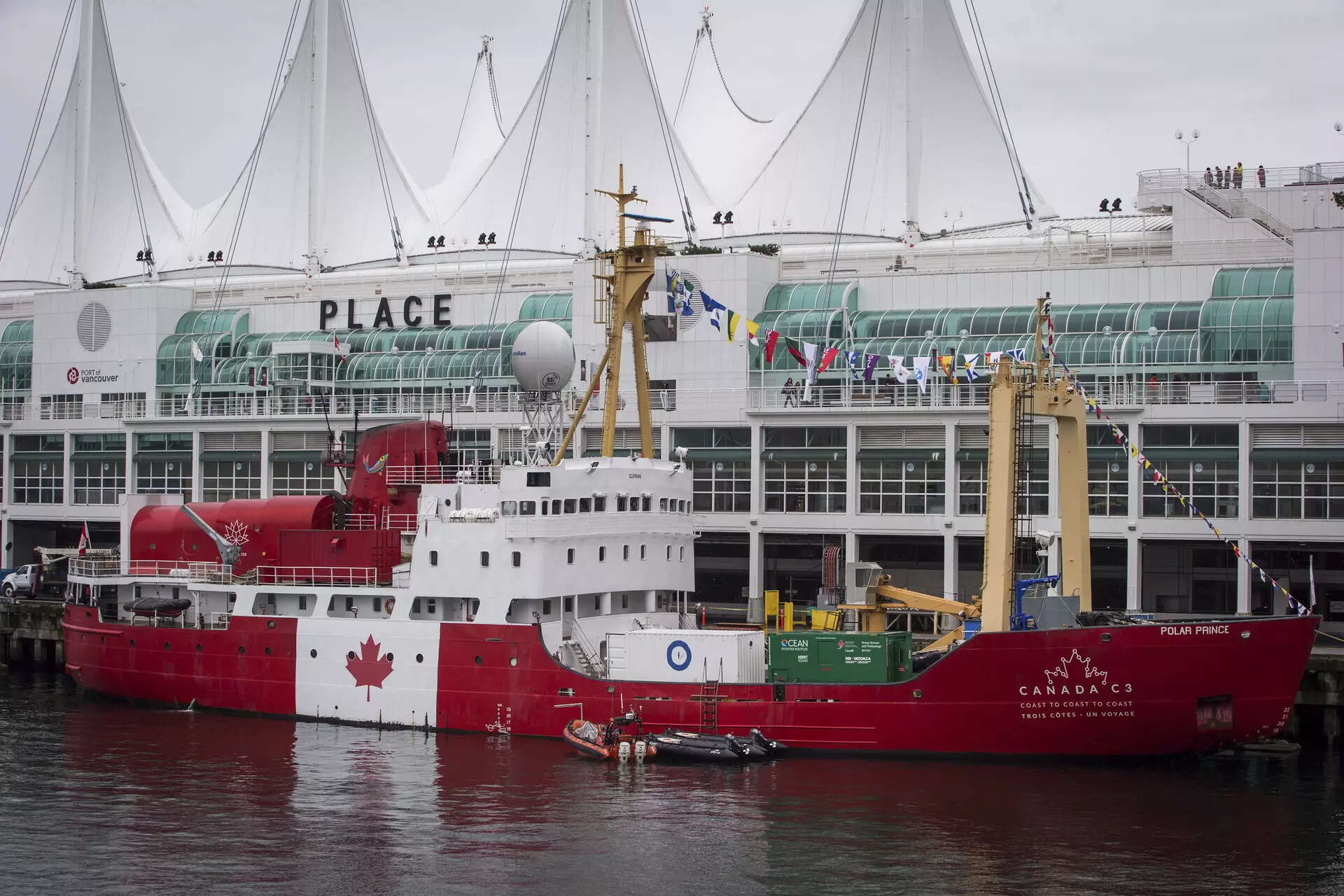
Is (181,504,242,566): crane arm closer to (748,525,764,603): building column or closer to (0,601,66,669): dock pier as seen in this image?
(0,601,66,669): dock pier

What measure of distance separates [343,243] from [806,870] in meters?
62.4

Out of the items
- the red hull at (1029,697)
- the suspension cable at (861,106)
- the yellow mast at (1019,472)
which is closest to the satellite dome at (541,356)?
the red hull at (1029,697)

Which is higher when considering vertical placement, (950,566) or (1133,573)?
(950,566)

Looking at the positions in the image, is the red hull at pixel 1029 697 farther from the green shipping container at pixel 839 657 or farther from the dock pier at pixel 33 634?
the dock pier at pixel 33 634

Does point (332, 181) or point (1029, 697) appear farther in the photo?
point (332, 181)

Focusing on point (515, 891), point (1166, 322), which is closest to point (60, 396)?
point (1166, 322)

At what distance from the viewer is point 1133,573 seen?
49.4 meters

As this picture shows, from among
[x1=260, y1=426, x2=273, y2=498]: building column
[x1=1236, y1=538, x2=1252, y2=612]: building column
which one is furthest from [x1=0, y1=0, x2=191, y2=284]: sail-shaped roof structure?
[x1=1236, y1=538, x2=1252, y2=612]: building column

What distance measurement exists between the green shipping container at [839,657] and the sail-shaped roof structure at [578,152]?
39.0 metres

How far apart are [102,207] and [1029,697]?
6980 centimetres

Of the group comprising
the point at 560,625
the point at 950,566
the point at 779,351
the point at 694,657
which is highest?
the point at 779,351

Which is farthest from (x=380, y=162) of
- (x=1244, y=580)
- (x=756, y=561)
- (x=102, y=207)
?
(x=1244, y=580)

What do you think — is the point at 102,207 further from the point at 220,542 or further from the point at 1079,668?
the point at 1079,668

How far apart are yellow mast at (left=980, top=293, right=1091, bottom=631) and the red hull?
1669 mm
